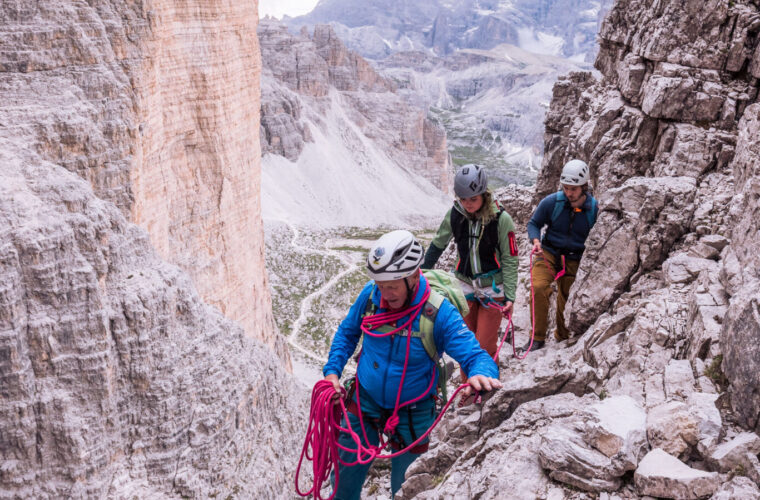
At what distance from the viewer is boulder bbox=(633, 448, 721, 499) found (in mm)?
4273

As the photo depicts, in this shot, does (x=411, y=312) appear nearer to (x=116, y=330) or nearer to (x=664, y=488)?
(x=664, y=488)

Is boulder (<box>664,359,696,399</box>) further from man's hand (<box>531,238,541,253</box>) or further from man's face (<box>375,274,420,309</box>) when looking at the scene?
man's hand (<box>531,238,541,253</box>)

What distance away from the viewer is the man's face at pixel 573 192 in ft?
32.1

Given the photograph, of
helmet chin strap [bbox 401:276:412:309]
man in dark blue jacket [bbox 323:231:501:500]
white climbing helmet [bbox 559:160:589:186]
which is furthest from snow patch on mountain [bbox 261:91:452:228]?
helmet chin strap [bbox 401:276:412:309]

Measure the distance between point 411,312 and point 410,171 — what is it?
153 m

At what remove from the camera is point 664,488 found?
14.4ft

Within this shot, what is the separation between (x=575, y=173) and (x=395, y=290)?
5160mm

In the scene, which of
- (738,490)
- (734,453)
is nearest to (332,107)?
(734,453)

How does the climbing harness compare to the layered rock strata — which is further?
the climbing harness

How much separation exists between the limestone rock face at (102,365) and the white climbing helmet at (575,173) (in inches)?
344

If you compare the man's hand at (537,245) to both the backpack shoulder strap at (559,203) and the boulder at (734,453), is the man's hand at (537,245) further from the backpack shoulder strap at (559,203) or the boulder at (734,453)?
the boulder at (734,453)

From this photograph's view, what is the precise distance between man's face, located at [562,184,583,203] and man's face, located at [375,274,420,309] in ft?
16.8

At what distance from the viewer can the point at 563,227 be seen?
1049 centimetres

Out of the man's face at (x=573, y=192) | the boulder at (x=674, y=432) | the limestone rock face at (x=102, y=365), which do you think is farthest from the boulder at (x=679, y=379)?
the limestone rock face at (x=102, y=365)
